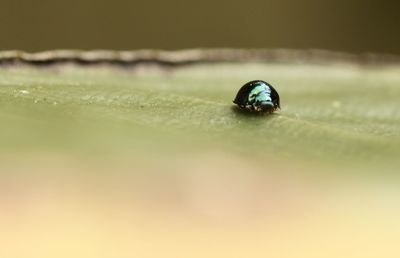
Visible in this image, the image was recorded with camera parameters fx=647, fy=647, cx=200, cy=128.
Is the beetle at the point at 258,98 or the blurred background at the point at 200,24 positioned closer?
the beetle at the point at 258,98

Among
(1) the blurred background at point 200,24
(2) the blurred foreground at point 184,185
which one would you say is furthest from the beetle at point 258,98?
(1) the blurred background at point 200,24

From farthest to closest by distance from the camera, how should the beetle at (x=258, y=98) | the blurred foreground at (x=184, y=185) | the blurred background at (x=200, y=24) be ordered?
the blurred background at (x=200, y=24)
the beetle at (x=258, y=98)
the blurred foreground at (x=184, y=185)

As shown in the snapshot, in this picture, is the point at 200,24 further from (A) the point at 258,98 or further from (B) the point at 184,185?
(B) the point at 184,185

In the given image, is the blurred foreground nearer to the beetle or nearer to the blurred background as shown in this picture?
the beetle

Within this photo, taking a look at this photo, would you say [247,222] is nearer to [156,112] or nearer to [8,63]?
[156,112]

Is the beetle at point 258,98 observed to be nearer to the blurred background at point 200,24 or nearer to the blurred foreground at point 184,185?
the blurred foreground at point 184,185

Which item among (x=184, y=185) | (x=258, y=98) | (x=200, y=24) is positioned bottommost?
(x=184, y=185)

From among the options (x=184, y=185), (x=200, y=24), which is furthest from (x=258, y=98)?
(x=200, y=24)
